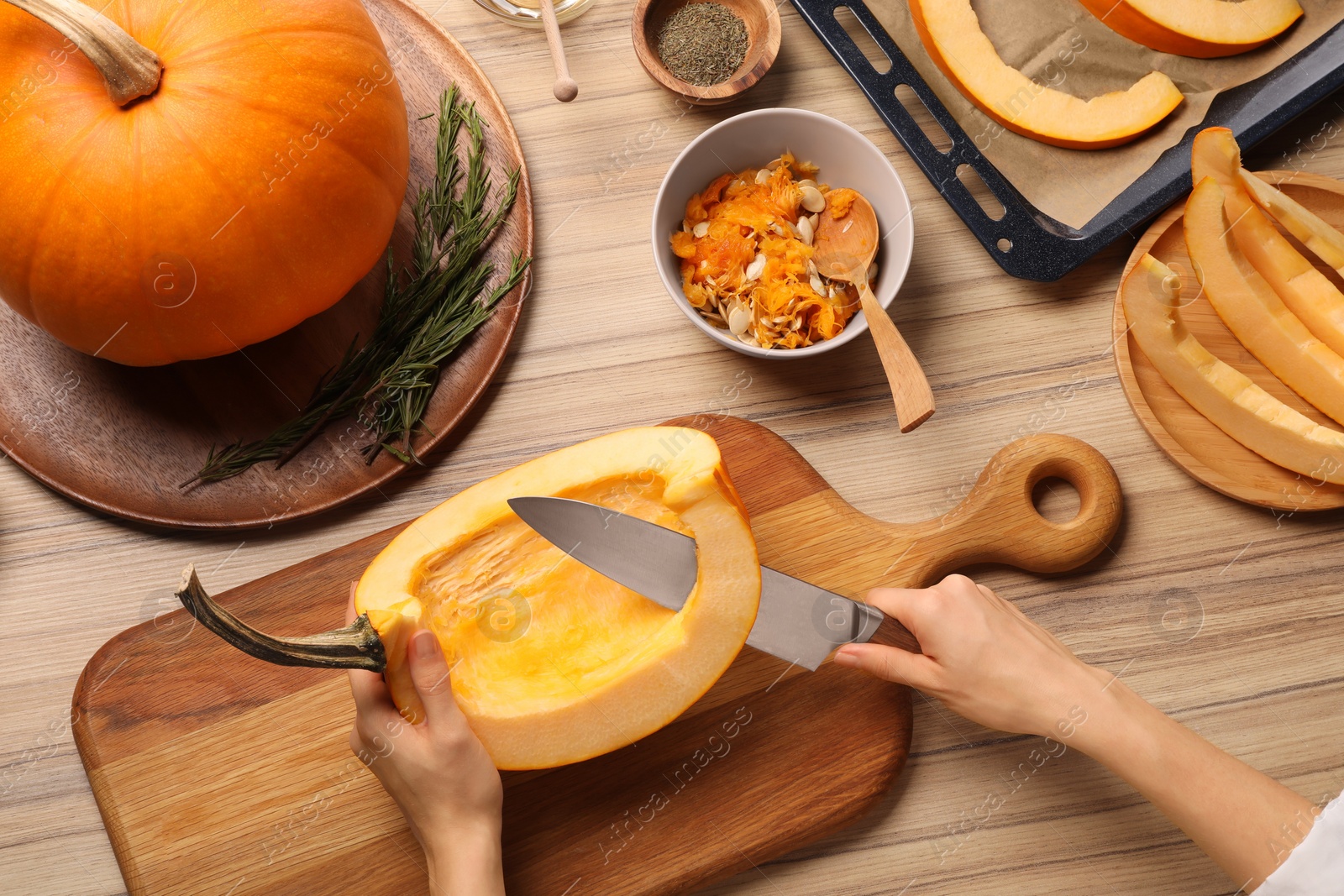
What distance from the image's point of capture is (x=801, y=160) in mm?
1480

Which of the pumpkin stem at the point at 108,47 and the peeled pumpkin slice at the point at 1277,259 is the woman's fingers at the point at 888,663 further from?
the pumpkin stem at the point at 108,47

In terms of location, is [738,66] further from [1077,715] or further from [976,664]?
[1077,715]

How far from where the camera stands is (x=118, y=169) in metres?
1.08

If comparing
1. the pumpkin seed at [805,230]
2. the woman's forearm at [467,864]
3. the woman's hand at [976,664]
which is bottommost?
the woman's forearm at [467,864]

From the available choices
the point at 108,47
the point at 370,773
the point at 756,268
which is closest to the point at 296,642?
the point at 370,773

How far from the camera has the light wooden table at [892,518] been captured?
142 cm

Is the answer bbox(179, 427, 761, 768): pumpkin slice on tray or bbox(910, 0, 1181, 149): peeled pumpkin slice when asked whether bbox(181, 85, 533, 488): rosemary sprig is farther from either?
bbox(910, 0, 1181, 149): peeled pumpkin slice

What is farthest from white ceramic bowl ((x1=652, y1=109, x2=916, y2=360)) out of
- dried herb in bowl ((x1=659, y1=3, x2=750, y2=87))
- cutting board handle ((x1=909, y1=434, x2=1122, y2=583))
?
cutting board handle ((x1=909, y1=434, x2=1122, y2=583))

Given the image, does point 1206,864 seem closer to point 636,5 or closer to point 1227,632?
point 1227,632

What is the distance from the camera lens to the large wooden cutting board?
1322 millimetres

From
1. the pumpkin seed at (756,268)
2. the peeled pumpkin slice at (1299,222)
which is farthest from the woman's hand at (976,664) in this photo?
the peeled pumpkin slice at (1299,222)

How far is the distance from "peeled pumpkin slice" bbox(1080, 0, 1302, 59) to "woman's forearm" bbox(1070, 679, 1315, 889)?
3.75 ft

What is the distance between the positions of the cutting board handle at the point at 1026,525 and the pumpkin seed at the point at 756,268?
1.70 feet

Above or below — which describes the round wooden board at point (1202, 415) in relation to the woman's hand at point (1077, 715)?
above
